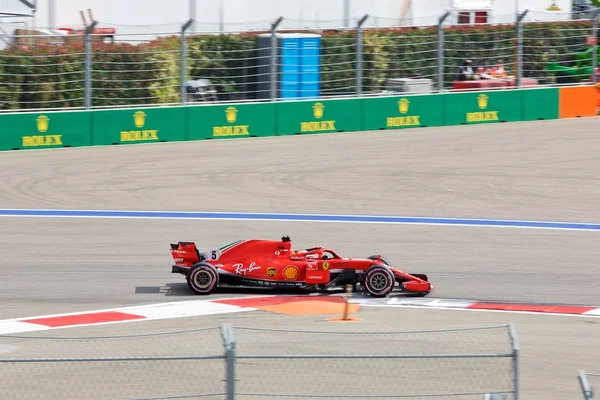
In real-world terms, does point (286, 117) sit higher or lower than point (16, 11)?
lower

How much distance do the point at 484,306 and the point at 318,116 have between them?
1537 centimetres

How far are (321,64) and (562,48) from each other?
8842 mm

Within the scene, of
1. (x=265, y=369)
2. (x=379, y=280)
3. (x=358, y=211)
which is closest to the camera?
(x=265, y=369)

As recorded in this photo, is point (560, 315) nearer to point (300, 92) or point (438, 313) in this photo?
point (438, 313)

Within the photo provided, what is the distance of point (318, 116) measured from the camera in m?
27.7

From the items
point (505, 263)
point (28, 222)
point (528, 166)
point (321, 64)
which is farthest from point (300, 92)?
point (505, 263)

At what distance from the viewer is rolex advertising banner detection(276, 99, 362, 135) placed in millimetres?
27328

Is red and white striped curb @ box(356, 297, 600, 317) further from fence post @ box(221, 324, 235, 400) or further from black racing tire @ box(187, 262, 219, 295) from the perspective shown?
fence post @ box(221, 324, 235, 400)

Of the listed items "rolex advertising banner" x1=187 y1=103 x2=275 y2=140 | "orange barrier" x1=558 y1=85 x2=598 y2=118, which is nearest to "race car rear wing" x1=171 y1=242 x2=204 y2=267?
"rolex advertising banner" x1=187 y1=103 x2=275 y2=140

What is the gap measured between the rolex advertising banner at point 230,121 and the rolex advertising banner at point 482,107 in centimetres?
521

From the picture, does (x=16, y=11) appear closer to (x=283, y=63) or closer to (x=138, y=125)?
(x=138, y=125)

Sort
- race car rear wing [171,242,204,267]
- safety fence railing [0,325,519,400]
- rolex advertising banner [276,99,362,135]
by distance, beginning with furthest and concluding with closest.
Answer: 1. rolex advertising banner [276,99,362,135]
2. race car rear wing [171,242,204,267]
3. safety fence railing [0,325,519,400]

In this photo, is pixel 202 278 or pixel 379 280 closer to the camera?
pixel 379 280

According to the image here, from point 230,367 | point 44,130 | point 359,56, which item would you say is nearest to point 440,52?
point 359,56
